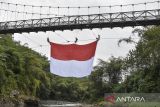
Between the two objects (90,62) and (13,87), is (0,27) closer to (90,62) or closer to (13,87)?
(13,87)

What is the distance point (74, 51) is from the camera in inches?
735

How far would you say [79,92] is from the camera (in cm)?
9588

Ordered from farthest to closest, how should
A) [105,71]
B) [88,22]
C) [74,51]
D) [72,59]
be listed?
1. [105,71]
2. [88,22]
3. [74,51]
4. [72,59]

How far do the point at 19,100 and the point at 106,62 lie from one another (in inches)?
982

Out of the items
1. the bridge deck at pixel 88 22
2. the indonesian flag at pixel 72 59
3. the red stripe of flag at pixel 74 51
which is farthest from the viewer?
the bridge deck at pixel 88 22

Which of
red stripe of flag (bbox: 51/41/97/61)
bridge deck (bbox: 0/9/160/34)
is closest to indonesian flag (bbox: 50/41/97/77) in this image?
red stripe of flag (bbox: 51/41/97/61)

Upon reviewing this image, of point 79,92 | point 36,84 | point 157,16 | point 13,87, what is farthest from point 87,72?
point 79,92

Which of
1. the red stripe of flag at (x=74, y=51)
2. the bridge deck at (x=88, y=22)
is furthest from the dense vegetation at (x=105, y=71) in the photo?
the red stripe of flag at (x=74, y=51)

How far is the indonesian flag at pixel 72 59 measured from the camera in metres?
18.2

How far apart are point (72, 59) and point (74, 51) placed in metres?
0.35

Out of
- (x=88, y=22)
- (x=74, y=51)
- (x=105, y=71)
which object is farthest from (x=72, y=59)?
(x=105, y=71)

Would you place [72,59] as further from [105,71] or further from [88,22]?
[105,71]

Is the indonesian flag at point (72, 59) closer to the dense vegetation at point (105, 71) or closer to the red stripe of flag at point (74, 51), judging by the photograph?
the red stripe of flag at point (74, 51)

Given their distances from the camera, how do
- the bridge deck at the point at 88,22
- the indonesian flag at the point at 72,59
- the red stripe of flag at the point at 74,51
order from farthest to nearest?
1. the bridge deck at the point at 88,22
2. the red stripe of flag at the point at 74,51
3. the indonesian flag at the point at 72,59
